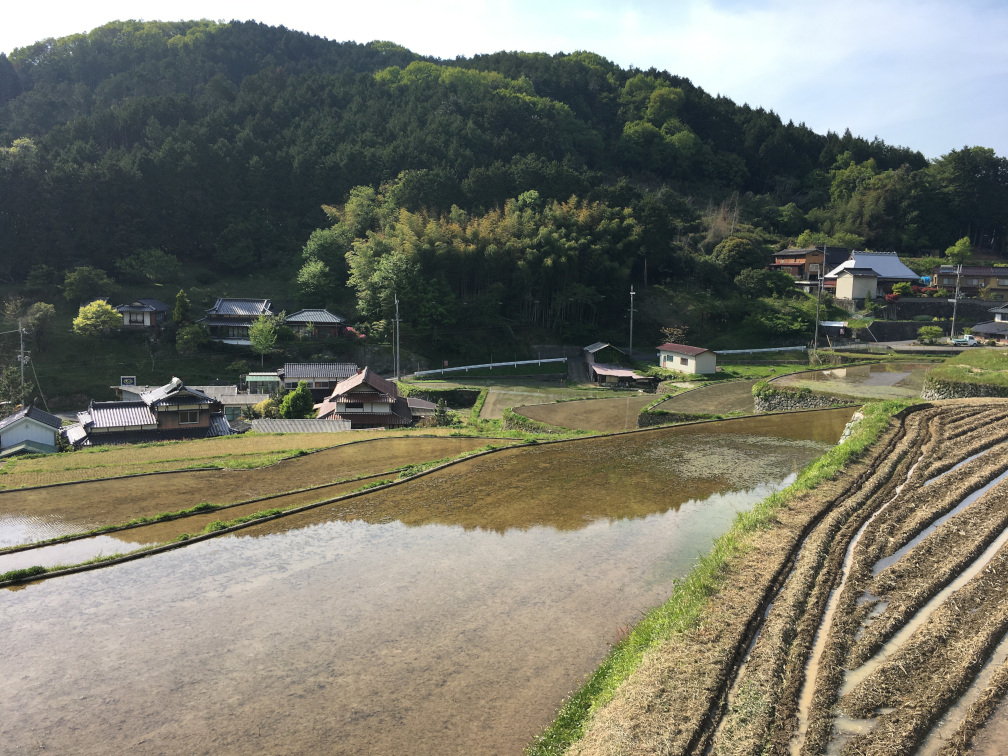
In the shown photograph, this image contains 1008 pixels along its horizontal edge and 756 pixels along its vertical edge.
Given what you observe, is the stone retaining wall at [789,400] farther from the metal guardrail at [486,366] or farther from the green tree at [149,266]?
the green tree at [149,266]

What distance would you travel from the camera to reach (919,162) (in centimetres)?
6378

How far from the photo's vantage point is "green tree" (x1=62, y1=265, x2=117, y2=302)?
3406cm

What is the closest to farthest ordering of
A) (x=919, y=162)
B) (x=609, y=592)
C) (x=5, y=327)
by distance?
(x=609, y=592), (x=5, y=327), (x=919, y=162)

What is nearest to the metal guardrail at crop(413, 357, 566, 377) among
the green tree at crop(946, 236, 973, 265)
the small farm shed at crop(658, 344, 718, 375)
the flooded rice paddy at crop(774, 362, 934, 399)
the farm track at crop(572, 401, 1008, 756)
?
the small farm shed at crop(658, 344, 718, 375)

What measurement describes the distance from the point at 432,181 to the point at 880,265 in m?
28.9

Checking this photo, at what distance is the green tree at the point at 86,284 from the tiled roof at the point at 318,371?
15.3 meters

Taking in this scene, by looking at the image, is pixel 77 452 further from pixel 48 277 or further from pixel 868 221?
pixel 868 221

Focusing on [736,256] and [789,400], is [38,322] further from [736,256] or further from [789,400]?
[736,256]

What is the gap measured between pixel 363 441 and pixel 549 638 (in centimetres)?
1168

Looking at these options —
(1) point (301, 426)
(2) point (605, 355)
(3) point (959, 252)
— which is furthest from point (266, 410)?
(3) point (959, 252)

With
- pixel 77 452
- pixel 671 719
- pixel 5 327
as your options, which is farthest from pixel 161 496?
pixel 5 327

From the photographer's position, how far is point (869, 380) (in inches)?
895

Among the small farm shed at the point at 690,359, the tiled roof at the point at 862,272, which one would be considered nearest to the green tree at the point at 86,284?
the small farm shed at the point at 690,359

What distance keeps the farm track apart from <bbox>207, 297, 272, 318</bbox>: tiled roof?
30.2 metres
